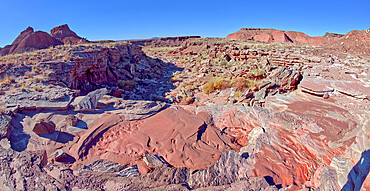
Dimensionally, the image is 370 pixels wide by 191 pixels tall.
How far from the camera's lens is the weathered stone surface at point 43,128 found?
4027mm

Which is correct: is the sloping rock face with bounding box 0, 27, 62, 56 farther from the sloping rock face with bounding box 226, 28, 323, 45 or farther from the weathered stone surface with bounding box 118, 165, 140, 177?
the sloping rock face with bounding box 226, 28, 323, 45

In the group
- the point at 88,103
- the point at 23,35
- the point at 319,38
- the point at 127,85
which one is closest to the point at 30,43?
the point at 23,35

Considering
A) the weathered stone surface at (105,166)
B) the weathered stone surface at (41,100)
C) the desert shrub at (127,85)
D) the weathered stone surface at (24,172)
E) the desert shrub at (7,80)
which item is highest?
the desert shrub at (7,80)

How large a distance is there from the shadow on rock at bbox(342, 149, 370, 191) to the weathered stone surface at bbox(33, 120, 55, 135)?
5810 mm

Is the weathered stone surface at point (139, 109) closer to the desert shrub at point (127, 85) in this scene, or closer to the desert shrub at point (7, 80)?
the desert shrub at point (7, 80)

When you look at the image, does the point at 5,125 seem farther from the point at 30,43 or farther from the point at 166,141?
the point at 30,43

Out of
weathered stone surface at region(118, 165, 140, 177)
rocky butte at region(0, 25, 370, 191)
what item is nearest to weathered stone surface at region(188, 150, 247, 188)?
rocky butte at region(0, 25, 370, 191)

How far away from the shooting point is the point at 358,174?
99.5 inches

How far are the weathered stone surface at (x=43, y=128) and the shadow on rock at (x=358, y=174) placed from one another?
5.81 m

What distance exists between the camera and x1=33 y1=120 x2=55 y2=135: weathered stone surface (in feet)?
13.2

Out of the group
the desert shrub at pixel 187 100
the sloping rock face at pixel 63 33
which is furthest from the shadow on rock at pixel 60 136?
the sloping rock face at pixel 63 33

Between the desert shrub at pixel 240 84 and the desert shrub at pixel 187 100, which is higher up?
the desert shrub at pixel 240 84

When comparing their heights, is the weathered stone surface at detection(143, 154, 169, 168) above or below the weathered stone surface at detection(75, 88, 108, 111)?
below

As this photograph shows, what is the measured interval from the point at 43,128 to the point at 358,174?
619 cm
